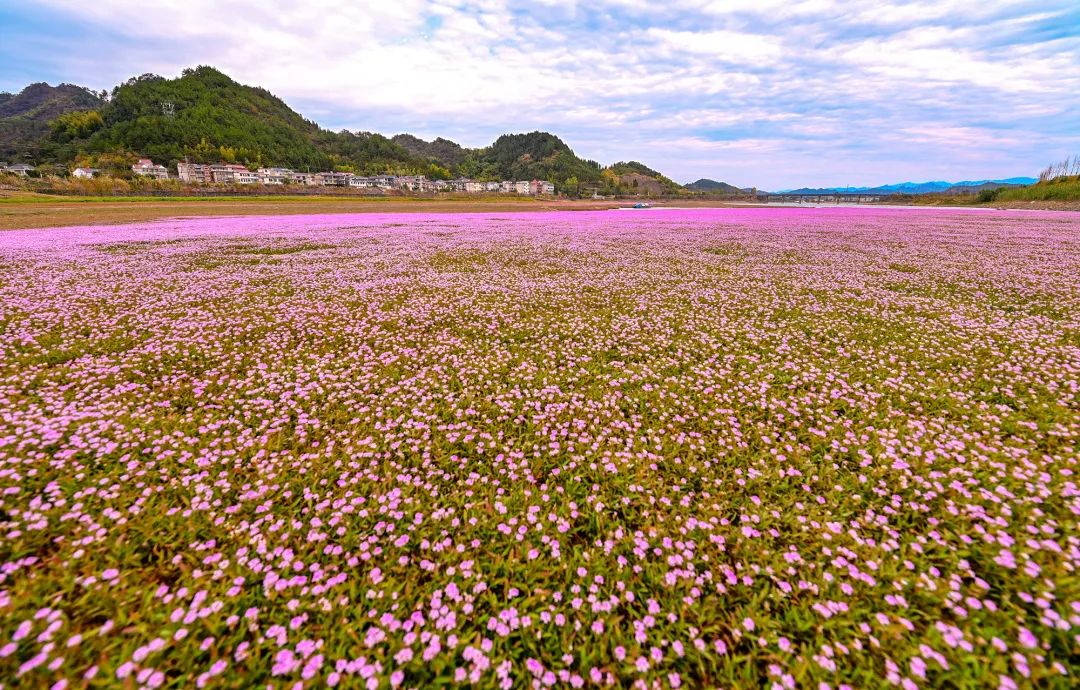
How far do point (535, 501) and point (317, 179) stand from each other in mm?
214265

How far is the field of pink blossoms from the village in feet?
429

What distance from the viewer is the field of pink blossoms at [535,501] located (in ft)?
10.4

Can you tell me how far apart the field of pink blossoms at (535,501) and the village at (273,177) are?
429 ft

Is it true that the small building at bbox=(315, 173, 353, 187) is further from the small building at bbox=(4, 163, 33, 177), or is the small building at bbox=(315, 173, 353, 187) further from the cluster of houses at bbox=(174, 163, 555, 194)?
the small building at bbox=(4, 163, 33, 177)

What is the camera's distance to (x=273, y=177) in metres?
164

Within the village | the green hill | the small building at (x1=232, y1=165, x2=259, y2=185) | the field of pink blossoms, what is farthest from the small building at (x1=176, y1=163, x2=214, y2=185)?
the field of pink blossoms

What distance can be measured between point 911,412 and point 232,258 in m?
25.0

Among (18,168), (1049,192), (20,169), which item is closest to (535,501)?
(1049,192)

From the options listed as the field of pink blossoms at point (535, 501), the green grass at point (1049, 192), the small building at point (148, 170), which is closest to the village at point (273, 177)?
the small building at point (148, 170)

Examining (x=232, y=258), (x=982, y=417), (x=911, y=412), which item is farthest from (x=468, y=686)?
(x=232, y=258)

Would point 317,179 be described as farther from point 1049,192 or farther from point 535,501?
point 1049,192

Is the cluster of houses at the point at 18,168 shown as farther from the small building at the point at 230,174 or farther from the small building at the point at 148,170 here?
the small building at the point at 230,174

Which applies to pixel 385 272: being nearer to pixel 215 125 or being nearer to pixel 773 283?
pixel 773 283

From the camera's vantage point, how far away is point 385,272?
58.2 feet
